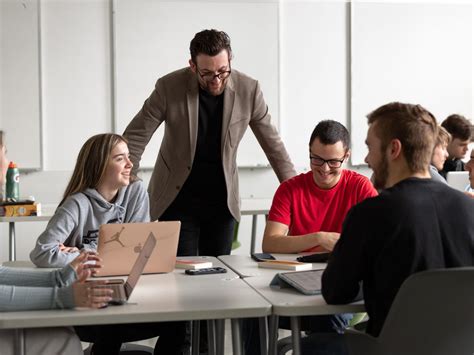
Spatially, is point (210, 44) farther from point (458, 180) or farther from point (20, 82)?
point (20, 82)

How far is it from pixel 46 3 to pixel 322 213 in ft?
11.5

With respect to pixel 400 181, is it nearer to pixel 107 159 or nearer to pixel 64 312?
pixel 64 312

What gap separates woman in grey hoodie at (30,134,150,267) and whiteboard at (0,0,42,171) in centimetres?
284

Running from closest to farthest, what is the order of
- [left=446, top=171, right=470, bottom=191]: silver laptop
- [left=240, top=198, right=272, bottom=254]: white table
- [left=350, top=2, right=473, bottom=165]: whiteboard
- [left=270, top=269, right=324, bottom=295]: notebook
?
[left=270, top=269, right=324, bottom=295]: notebook, [left=446, top=171, right=470, bottom=191]: silver laptop, [left=240, top=198, right=272, bottom=254]: white table, [left=350, top=2, right=473, bottom=165]: whiteboard

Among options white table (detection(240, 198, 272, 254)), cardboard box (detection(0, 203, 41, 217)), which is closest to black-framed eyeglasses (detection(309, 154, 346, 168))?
white table (detection(240, 198, 272, 254))

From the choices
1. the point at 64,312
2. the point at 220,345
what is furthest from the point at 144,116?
the point at 64,312

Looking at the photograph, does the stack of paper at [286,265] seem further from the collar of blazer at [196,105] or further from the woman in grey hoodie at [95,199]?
the collar of blazer at [196,105]

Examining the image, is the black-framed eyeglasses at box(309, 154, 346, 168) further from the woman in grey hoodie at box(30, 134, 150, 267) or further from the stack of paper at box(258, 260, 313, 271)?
the woman in grey hoodie at box(30, 134, 150, 267)

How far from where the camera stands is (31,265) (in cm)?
284

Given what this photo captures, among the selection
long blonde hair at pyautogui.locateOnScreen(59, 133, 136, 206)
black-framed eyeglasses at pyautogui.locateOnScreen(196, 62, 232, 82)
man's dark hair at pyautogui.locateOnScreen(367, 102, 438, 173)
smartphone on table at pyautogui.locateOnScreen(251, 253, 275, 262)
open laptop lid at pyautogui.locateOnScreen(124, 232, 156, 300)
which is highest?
black-framed eyeglasses at pyautogui.locateOnScreen(196, 62, 232, 82)

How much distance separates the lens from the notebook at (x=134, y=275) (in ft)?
6.43

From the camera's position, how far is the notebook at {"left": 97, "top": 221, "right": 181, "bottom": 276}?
2.36m

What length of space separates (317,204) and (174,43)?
10.2ft

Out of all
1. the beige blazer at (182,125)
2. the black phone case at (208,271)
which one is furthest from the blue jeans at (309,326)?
the beige blazer at (182,125)
